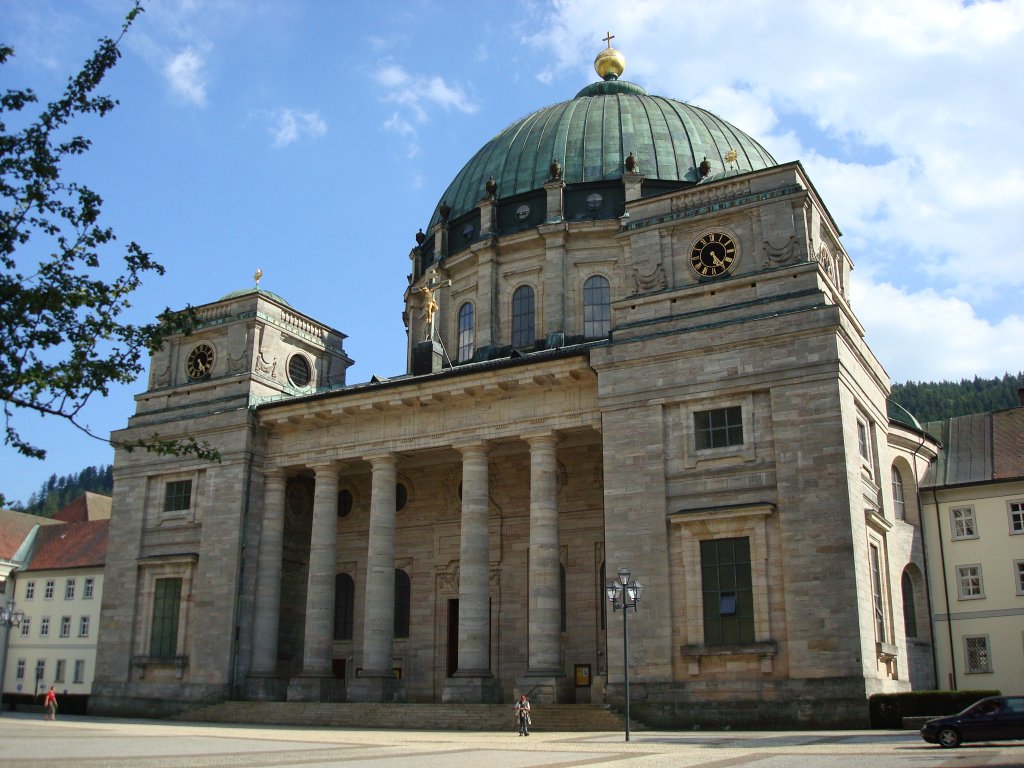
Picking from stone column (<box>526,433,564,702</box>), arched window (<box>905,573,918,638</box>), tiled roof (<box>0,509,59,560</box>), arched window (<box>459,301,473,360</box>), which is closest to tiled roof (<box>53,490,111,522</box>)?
tiled roof (<box>0,509,59,560</box>)

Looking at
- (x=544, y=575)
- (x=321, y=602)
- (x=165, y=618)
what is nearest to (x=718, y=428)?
(x=544, y=575)

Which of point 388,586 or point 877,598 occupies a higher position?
point 388,586

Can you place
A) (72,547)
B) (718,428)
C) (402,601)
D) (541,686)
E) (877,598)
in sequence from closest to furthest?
1. (877,598)
2. (718,428)
3. (541,686)
4. (402,601)
5. (72,547)

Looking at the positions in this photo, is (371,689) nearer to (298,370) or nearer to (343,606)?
(343,606)

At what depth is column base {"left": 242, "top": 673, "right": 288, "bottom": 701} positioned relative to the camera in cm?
3769

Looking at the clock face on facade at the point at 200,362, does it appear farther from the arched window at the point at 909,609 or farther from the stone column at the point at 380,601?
the arched window at the point at 909,609

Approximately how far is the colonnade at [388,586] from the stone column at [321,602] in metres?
0.04

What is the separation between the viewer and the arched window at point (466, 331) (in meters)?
46.5

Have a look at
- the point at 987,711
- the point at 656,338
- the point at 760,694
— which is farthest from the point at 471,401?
the point at 987,711

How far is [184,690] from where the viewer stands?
38281 mm

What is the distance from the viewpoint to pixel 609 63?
183 ft

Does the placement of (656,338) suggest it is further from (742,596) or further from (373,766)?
(373,766)

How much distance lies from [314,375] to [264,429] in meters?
4.86

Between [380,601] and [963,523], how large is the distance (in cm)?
2156
